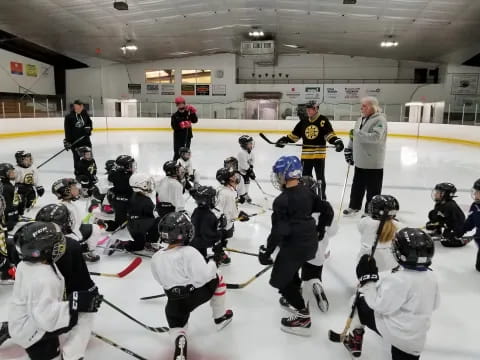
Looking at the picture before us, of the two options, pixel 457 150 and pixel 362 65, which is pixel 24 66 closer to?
pixel 362 65

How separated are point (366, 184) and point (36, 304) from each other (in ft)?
11.3

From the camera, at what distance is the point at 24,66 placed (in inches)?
707

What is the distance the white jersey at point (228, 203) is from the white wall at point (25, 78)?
57.6 feet

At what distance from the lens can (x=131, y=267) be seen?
2.86 meters

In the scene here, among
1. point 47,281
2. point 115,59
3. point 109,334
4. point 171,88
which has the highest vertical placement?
point 115,59

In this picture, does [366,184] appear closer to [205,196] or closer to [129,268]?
[205,196]

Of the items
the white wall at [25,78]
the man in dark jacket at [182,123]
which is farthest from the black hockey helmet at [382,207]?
the white wall at [25,78]

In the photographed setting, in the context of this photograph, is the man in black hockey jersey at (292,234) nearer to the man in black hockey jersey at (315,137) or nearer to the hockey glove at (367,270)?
the hockey glove at (367,270)

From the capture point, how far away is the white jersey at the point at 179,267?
5.65 feet

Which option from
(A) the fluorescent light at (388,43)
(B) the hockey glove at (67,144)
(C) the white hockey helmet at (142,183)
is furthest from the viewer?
(A) the fluorescent light at (388,43)

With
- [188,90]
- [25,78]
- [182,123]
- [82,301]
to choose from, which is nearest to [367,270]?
[82,301]

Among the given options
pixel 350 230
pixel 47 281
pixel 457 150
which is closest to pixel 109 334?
pixel 47 281

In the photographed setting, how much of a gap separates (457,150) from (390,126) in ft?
14.6

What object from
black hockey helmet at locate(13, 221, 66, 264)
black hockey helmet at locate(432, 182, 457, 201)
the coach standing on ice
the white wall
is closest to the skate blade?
black hockey helmet at locate(13, 221, 66, 264)
